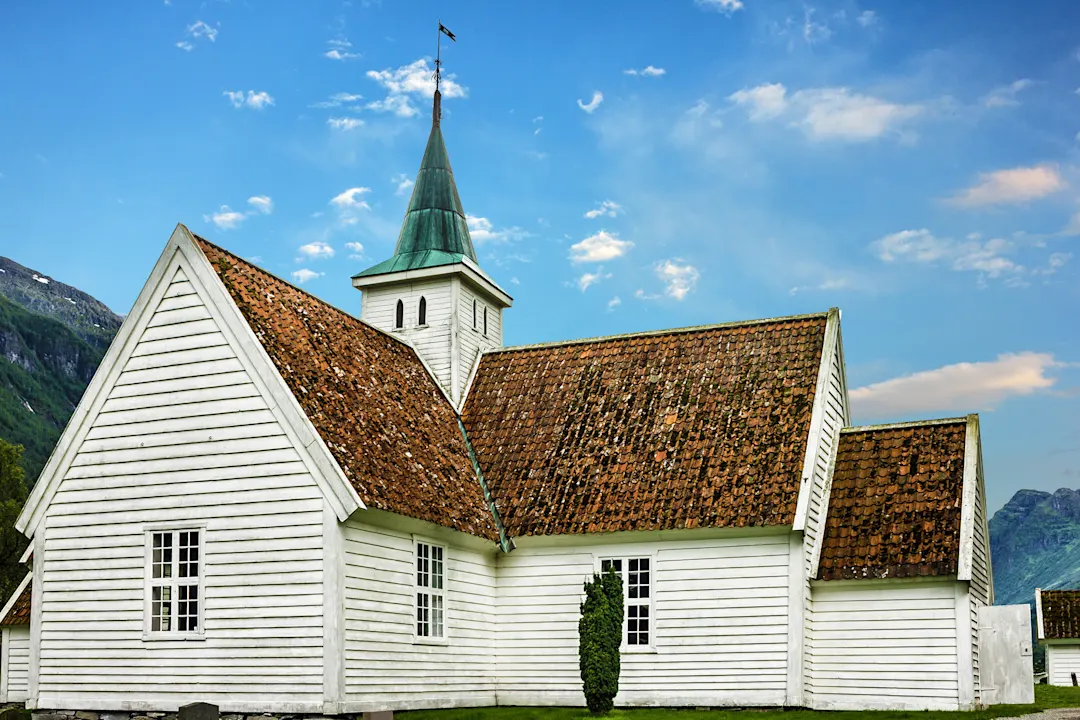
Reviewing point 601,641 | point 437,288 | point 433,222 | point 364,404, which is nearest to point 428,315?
point 437,288

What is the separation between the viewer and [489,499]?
91.2ft

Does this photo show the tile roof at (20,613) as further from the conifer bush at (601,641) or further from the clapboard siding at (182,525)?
the conifer bush at (601,641)

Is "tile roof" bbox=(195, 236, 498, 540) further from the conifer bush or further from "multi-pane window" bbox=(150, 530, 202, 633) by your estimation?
"multi-pane window" bbox=(150, 530, 202, 633)

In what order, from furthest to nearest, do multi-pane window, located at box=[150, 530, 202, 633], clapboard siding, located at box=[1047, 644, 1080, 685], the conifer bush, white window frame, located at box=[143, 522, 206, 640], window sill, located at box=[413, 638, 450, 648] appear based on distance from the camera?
clapboard siding, located at box=[1047, 644, 1080, 685]
window sill, located at box=[413, 638, 450, 648]
the conifer bush
multi-pane window, located at box=[150, 530, 202, 633]
white window frame, located at box=[143, 522, 206, 640]

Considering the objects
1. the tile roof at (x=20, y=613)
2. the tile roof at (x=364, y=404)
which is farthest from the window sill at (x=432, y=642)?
the tile roof at (x=20, y=613)

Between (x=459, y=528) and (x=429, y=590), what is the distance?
4.73 ft

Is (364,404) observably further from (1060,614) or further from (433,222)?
(1060,614)

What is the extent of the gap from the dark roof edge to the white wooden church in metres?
0.07

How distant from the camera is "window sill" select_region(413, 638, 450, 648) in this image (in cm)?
2381

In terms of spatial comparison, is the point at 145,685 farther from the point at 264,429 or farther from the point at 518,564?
the point at 518,564

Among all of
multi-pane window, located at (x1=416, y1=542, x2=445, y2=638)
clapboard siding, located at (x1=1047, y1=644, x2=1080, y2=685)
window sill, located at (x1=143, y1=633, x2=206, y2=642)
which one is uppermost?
multi-pane window, located at (x1=416, y1=542, x2=445, y2=638)

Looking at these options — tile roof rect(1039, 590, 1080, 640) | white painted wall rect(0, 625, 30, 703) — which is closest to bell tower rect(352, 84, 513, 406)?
white painted wall rect(0, 625, 30, 703)

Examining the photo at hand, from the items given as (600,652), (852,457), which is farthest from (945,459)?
(600,652)

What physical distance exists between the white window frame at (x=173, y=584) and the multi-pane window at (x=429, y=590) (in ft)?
14.3
